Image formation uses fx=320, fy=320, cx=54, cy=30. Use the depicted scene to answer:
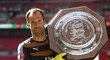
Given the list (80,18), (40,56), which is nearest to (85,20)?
(80,18)

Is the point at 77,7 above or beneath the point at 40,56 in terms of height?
above

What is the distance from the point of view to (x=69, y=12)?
0.75 m

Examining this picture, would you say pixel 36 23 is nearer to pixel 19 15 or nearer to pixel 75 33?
pixel 75 33

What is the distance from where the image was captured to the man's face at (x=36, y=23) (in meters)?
0.77

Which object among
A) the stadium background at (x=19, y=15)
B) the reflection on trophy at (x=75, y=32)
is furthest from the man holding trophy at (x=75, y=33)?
the stadium background at (x=19, y=15)

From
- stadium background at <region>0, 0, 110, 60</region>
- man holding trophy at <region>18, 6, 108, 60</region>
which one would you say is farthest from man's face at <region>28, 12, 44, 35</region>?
stadium background at <region>0, 0, 110, 60</region>

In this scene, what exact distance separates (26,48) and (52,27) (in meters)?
0.09

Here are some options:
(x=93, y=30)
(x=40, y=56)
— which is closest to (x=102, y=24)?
(x=93, y=30)

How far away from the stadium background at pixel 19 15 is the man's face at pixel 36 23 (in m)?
2.52

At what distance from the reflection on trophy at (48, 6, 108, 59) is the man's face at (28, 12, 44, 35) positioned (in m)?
0.03

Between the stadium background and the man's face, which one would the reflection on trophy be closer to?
the man's face

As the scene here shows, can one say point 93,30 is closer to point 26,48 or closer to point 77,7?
point 77,7

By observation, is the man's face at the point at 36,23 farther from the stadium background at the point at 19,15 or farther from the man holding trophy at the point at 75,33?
the stadium background at the point at 19,15

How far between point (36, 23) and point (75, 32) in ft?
0.32
